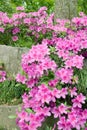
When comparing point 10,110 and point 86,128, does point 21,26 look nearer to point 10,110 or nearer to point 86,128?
point 10,110

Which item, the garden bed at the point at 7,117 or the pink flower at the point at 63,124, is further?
the garden bed at the point at 7,117

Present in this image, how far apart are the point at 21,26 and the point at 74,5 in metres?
1.13

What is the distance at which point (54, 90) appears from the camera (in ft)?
14.5

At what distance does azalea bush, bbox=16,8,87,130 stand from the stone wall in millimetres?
743

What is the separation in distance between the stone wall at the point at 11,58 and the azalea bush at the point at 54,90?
29.3 inches

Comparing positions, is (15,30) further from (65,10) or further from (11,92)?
(11,92)

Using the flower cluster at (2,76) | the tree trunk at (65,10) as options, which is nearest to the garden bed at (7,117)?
the flower cluster at (2,76)

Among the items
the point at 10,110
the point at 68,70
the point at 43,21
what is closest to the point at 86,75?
the point at 68,70

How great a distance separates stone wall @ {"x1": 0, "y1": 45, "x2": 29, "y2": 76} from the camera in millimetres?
5495

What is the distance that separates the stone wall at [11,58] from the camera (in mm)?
5495

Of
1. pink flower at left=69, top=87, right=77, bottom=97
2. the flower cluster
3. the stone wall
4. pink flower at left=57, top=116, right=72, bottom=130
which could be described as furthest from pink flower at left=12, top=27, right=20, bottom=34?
pink flower at left=57, top=116, right=72, bottom=130

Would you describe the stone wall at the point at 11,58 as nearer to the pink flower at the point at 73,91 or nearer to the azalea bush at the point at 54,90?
the azalea bush at the point at 54,90

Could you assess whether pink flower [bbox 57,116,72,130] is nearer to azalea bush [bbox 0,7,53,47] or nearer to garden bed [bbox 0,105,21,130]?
garden bed [bbox 0,105,21,130]

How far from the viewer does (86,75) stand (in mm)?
4688
